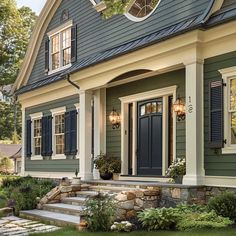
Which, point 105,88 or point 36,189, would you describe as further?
point 105,88

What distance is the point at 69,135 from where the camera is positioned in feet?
50.1

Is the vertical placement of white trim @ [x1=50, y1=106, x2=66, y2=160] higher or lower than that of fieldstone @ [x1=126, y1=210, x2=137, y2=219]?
higher

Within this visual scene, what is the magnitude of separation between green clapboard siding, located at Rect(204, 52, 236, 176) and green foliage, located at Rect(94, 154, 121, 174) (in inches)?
155

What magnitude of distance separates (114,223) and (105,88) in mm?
6219

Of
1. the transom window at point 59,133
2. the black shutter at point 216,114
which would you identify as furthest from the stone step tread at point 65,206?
the transom window at point 59,133

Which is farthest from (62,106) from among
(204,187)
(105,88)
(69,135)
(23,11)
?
(23,11)

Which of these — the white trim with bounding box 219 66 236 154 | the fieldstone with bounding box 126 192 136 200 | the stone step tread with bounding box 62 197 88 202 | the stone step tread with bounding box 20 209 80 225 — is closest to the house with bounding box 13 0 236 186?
the white trim with bounding box 219 66 236 154

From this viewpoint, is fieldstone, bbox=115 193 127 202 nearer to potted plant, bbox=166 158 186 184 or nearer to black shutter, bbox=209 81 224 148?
potted plant, bbox=166 158 186 184

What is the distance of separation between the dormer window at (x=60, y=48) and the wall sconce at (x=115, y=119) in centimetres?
310

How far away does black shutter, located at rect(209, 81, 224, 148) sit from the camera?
935cm

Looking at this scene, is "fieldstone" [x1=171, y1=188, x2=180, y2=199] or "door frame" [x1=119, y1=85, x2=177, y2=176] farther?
"door frame" [x1=119, y1=85, x2=177, y2=176]

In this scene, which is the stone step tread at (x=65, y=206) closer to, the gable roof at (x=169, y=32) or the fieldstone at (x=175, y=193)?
the fieldstone at (x=175, y=193)

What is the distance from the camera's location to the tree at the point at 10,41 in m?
26.3

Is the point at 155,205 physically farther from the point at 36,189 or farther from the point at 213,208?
the point at 36,189
